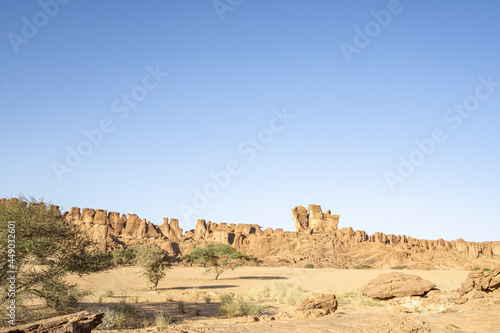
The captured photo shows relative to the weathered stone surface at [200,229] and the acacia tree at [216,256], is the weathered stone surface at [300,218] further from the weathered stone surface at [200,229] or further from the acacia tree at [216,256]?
the acacia tree at [216,256]

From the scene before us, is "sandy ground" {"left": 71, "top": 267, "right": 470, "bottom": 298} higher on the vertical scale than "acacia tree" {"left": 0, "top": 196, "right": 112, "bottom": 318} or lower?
lower

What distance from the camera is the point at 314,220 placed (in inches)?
4434

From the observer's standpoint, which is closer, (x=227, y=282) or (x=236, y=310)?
(x=236, y=310)

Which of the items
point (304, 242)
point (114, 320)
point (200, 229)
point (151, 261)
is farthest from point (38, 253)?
point (200, 229)

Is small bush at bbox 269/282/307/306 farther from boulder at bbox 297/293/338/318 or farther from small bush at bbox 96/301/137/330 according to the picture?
small bush at bbox 96/301/137/330

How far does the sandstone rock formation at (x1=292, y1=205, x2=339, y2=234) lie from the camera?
10938 cm

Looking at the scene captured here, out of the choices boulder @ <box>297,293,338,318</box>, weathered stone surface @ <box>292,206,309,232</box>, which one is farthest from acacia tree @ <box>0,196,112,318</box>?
weathered stone surface @ <box>292,206,309,232</box>

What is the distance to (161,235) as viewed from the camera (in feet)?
356

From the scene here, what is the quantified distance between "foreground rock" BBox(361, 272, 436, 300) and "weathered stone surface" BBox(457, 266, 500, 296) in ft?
6.00

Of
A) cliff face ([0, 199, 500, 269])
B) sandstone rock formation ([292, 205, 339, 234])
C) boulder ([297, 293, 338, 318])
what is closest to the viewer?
boulder ([297, 293, 338, 318])

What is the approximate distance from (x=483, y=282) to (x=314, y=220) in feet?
328

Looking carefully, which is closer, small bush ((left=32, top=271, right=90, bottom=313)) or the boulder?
small bush ((left=32, top=271, right=90, bottom=313))

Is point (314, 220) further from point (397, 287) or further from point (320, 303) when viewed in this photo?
point (320, 303)

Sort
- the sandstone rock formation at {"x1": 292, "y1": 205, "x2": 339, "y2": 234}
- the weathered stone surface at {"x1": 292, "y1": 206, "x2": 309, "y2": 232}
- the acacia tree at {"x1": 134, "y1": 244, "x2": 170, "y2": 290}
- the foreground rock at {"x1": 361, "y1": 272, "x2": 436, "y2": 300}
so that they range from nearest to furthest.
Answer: the foreground rock at {"x1": 361, "y1": 272, "x2": 436, "y2": 300}
the acacia tree at {"x1": 134, "y1": 244, "x2": 170, "y2": 290}
the sandstone rock formation at {"x1": 292, "y1": 205, "x2": 339, "y2": 234}
the weathered stone surface at {"x1": 292, "y1": 206, "x2": 309, "y2": 232}
